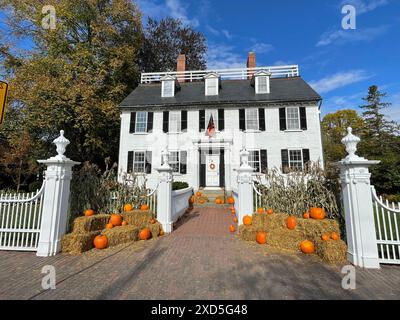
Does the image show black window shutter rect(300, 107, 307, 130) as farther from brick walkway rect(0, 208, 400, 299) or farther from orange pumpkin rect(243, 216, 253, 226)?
brick walkway rect(0, 208, 400, 299)

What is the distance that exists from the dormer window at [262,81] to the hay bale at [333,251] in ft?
43.8

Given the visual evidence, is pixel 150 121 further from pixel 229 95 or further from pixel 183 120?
pixel 229 95

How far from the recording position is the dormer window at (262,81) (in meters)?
15.8

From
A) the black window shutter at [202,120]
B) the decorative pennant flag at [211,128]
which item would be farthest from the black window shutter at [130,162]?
the decorative pennant flag at [211,128]

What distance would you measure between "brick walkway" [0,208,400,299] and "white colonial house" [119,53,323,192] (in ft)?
30.7

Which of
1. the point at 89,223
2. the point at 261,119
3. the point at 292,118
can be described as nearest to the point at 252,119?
the point at 261,119

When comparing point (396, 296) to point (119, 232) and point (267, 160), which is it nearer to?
point (119, 232)

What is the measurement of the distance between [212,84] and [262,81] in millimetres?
3688

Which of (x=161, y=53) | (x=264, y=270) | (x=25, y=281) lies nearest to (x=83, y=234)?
(x=25, y=281)

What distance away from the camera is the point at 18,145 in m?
14.6

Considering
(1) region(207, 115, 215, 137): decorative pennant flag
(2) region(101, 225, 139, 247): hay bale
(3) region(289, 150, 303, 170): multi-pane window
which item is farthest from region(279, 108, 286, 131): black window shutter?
(2) region(101, 225, 139, 247): hay bale

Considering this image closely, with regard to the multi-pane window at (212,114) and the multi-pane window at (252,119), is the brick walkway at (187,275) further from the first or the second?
the multi-pane window at (212,114)
